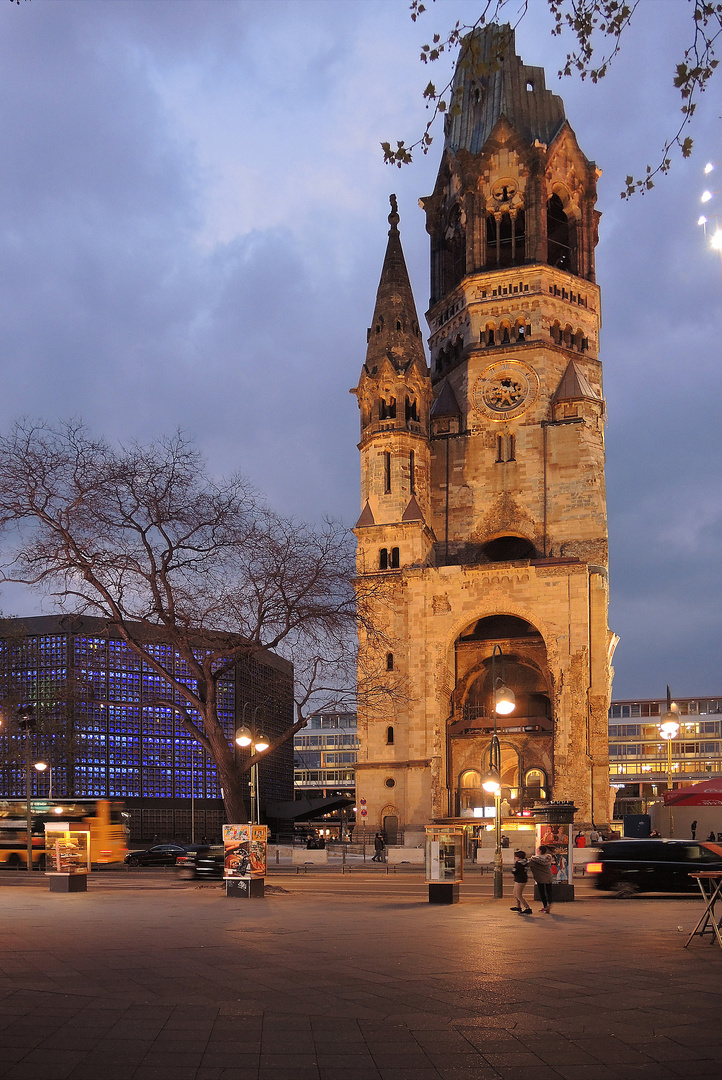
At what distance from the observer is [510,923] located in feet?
61.2

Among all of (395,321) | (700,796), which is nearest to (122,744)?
(395,321)

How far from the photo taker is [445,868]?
2414cm

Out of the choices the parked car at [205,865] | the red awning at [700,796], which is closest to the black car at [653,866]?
the red awning at [700,796]

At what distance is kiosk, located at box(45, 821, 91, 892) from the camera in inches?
1045

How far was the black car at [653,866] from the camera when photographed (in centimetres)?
2708

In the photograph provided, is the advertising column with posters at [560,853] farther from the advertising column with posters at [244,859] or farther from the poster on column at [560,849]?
the advertising column with posters at [244,859]

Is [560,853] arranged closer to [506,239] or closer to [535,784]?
[535,784]

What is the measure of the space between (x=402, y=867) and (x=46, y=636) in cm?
4086

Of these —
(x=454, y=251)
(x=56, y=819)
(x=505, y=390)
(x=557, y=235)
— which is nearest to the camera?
(x=56, y=819)

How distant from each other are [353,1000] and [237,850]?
15.5 m

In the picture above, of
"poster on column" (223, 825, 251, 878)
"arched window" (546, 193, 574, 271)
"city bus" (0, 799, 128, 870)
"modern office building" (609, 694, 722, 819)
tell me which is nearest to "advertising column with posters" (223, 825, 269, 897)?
"poster on column" (223, 825, 251, 878)

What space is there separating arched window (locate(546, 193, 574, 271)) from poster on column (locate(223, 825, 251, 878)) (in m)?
56.6

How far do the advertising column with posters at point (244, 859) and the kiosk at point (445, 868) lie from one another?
388cm

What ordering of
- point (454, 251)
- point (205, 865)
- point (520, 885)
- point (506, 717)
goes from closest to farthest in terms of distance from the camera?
1. point (520, 885)
2. point (205, 865)
3. point (506, 717)
4. point (454, 251)
